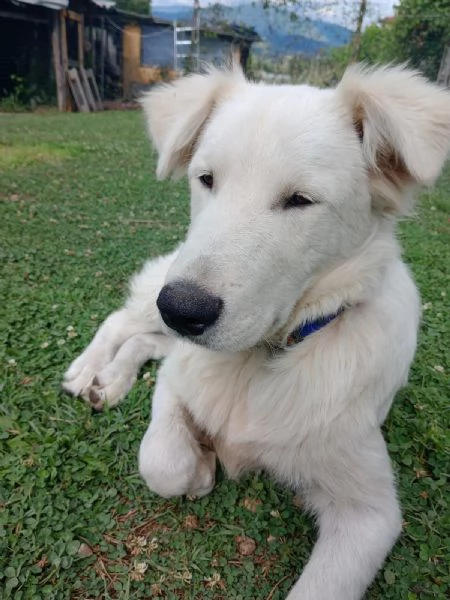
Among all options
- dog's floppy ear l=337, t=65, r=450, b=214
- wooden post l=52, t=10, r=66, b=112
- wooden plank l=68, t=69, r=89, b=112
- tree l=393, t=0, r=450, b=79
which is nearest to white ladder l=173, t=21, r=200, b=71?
wooden plank l=68, t=69, r=89, b=112

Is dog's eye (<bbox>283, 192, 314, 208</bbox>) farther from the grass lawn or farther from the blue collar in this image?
the grass lawn

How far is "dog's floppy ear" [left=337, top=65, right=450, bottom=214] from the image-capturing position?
183 cm

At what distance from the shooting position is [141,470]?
7.31ft

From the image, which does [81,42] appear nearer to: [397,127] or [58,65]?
[58,65]

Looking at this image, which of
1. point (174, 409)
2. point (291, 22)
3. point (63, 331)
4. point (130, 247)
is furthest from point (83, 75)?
point (174, 409)

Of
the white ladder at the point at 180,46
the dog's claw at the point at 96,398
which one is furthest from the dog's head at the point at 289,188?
the white ladder at the point at 180,46

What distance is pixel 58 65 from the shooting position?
17609 mm

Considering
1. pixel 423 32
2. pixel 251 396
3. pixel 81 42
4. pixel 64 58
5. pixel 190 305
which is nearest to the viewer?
pixel 190 305

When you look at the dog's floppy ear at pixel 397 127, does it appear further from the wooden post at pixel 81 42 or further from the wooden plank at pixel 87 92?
the wooden post at pixel 81 42

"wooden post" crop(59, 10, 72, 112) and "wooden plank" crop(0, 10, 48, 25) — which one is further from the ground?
"wooden plank" crop(0, 10, 48, 25)

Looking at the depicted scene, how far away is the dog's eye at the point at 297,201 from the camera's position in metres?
1.91

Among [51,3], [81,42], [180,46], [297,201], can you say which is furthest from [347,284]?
[180,46]

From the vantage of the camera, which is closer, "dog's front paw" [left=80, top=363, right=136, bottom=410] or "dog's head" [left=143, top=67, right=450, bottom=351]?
"dog's head" [left=143, top=67, right=450, bottom=351]

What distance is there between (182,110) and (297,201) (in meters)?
0.82
